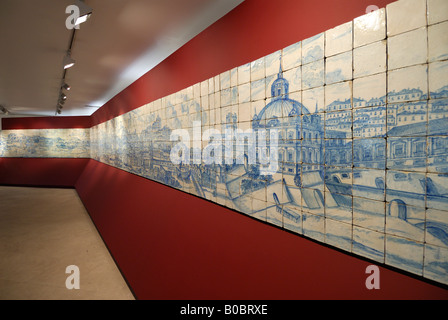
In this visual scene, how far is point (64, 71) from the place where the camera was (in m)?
3.55

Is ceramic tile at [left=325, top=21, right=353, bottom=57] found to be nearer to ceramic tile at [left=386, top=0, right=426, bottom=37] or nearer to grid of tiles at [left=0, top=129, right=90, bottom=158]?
ceramic tile at [left=386, top=0, right=426, bottom=37]

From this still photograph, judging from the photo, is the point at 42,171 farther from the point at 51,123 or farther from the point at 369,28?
the point at 369,28

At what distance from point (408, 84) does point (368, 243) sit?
0.67 meters

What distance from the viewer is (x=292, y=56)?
1.27m

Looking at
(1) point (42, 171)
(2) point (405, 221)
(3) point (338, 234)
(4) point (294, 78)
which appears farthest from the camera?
(1) point (42, 171)

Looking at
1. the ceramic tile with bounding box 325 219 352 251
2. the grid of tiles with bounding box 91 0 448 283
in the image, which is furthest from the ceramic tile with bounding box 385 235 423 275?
the ceramic tile with bounding box 325 219 352 251

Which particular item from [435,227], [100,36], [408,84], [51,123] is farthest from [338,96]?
[51,123]

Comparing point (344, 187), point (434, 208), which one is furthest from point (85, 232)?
point (434, 208)

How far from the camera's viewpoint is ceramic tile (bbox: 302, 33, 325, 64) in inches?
44.7

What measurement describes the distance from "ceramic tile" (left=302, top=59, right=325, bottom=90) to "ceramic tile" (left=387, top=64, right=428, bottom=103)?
299 millimetres

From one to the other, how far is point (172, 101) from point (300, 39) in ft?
5.54

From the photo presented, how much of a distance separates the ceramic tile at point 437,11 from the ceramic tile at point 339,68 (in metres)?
0.28
